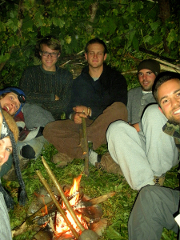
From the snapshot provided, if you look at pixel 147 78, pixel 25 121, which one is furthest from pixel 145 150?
pixel 25 121

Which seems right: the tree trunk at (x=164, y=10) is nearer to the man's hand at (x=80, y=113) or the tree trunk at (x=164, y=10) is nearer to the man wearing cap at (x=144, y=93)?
the man wearing cap at (x=144, y=93)

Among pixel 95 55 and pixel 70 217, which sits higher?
pixel 95 55

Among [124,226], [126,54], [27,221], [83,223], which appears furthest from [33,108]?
[126,54]

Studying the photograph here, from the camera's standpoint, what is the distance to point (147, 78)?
4.08 metres

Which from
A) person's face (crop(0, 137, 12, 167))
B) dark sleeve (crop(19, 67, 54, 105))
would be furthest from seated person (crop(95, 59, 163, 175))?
person's face (crop(0, 137, 12, 167))

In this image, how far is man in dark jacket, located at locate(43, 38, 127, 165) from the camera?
3.64 metres

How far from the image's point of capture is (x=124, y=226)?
2752 mm

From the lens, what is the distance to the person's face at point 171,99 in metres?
2.44

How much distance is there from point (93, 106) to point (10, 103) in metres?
1.68

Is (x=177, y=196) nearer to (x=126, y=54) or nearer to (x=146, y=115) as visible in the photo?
(x=146, y=115)

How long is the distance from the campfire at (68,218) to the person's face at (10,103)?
5.70 feet

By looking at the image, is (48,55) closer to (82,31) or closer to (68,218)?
(82,31)

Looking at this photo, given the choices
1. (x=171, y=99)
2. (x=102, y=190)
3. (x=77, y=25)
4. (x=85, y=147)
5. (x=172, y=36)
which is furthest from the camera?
(x=77, y=25)

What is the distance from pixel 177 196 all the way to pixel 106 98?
2.51 m
